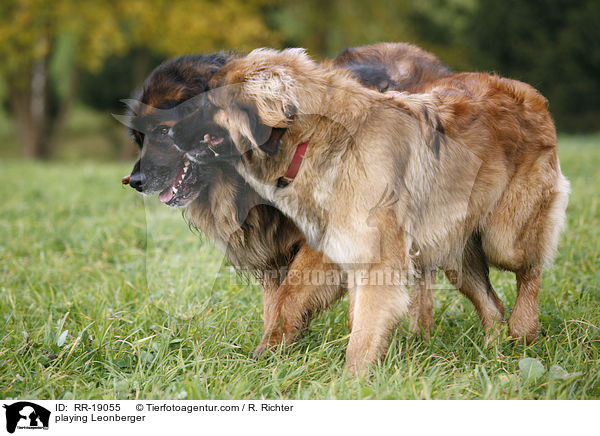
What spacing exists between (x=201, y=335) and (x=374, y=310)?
3.34 ft

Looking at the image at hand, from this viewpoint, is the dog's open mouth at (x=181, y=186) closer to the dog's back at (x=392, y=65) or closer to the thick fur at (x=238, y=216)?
the thick fur at (x=238, y=216)

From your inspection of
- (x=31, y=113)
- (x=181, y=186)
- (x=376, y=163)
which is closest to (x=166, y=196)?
(x=181, y=186)

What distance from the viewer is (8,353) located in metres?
2.82

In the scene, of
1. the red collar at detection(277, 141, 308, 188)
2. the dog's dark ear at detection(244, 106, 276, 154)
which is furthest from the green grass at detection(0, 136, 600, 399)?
the dog's dark ear at detection(244, 106, 276, 154)

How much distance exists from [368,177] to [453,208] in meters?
0.62

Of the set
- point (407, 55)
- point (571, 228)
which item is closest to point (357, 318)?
point (407, 55)

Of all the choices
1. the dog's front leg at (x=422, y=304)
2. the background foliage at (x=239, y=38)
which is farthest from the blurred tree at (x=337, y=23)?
the dog's front leg at (x=422, y=304)

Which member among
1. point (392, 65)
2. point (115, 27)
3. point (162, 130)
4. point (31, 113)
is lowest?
point (31, 113)

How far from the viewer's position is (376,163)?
2562 mm

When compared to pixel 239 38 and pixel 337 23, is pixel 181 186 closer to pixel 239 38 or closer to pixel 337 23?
pixel 239 38

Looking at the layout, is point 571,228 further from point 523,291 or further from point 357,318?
point 357,318

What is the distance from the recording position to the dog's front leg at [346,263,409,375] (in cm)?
258
